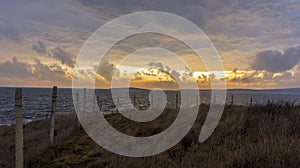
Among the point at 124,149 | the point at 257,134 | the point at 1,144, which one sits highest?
the point at 257,134

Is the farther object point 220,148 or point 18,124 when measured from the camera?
point 220,148

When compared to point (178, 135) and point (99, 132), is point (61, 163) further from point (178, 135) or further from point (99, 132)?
point (99, 132)

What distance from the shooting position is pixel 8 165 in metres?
7.88

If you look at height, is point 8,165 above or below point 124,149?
below

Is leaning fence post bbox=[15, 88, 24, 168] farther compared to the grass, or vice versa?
leaning fence post bbox=[15, 88, 24, 168]

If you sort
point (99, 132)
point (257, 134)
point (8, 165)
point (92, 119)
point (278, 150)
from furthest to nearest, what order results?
point (92, 119)
point (99, 132)
point (8, 165)
point (257, 134)
point (278, 150)

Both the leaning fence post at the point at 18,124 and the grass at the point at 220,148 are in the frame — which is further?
the leaning fence post at the point at 18,124

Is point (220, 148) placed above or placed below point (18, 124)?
below

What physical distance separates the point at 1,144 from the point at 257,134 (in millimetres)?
12465

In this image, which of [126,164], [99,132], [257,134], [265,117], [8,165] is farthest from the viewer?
[99,132]

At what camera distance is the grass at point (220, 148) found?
486 centimetres

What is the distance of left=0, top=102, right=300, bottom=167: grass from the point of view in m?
4.86

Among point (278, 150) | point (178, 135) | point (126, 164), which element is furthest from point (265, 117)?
point (126, 164)

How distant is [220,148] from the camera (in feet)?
21.2
